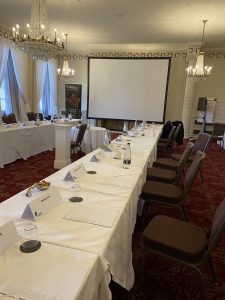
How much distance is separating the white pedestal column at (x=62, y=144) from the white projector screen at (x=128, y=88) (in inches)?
218

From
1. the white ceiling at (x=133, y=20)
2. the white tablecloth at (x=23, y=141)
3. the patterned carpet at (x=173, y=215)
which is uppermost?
the white ceiling at (x=133, y=20)

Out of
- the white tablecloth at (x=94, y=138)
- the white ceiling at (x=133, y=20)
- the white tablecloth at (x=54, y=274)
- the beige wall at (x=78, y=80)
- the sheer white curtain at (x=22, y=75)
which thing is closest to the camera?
the white tablecloth at (x=54, y=274)

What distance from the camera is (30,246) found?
1095mm

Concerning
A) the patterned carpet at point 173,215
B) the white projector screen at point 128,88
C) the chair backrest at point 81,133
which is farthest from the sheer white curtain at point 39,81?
the chair backrest at point 81,133

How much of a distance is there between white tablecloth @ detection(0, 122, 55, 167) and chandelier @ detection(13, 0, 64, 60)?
5.59 ft

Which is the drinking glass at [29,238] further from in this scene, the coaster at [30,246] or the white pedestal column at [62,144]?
the white pedestal column at [62,144]

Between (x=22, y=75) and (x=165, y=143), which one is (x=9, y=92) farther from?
(x=165, y=143)

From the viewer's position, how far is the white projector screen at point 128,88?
31.0ft

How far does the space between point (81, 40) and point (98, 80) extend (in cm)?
180

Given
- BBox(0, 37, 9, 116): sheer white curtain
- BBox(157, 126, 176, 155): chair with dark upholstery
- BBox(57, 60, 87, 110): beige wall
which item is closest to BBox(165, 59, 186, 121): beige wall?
BBox(57, 60, 87, 110): beige wall

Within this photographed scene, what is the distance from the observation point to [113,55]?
32.6 ft

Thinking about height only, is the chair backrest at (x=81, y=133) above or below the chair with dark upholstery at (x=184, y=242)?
above

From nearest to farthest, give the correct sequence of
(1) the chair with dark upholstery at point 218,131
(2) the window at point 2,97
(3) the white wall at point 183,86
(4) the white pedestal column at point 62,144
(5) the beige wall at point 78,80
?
1. (4) the white pedestal column at point 62,144
2. (2) the window at point 2,97
3. (1) the chair with dark upholstery at point 218,131
4. (3) the white wall at point 183,86
5. (5) the beige wall at point 78,80

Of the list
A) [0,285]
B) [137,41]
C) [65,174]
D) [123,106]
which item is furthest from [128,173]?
[123,106]
